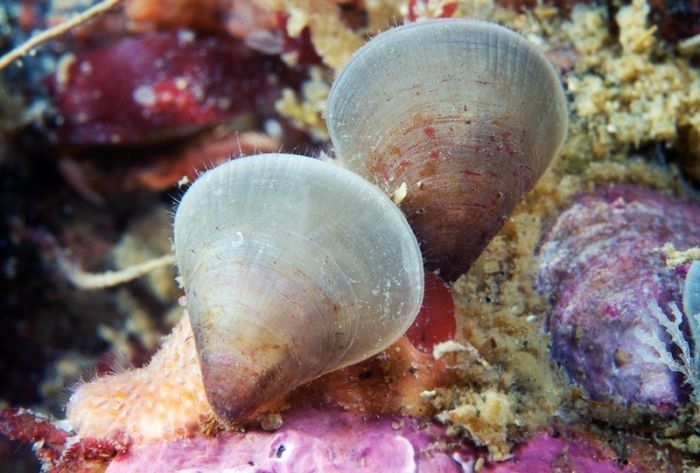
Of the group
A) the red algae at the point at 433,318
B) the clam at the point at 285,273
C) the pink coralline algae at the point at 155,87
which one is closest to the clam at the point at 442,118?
the red algae at the point at 433,318

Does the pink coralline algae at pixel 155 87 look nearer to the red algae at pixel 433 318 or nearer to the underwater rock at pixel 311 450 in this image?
the red algae at pixel 433 318

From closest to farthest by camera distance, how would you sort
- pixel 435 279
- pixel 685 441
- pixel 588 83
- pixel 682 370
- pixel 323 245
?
pixel 323 245 → pixel 682 370 → pixel 685 441 → pixel 435 279 → pixel 588 83

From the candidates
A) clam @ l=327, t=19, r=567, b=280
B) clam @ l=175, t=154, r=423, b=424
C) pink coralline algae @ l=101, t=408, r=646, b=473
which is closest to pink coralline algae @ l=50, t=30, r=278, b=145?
clam @ l=327, t=19, r=567, b=280

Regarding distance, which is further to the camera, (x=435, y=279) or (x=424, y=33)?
(x=435, y=279)

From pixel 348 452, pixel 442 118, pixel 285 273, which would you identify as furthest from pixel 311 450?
pixel 442 118

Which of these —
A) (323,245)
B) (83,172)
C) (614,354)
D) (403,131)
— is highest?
(403,131)

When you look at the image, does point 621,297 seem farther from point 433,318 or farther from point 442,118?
point 442,118

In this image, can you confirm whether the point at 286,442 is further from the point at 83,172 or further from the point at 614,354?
the point at 83,172

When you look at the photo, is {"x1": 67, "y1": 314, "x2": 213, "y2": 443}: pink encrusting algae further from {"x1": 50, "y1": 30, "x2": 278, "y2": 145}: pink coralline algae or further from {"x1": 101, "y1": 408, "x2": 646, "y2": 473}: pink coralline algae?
{"x1": 50, "y1": 30, "x2": 278, "y2": 145}: pink coralline algae

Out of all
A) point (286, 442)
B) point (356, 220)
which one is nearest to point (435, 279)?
point (356, 220)
